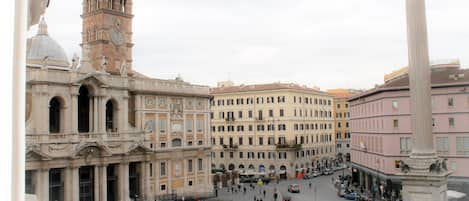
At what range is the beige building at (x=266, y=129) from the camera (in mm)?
→ 42156

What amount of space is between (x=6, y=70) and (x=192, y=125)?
99.8 feet

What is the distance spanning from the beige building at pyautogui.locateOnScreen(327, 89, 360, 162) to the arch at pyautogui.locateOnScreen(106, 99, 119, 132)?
32.0 meters

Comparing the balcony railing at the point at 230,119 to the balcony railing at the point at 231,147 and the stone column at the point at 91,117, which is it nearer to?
the balcony railing at the point at 231,147

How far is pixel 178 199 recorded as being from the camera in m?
28.8

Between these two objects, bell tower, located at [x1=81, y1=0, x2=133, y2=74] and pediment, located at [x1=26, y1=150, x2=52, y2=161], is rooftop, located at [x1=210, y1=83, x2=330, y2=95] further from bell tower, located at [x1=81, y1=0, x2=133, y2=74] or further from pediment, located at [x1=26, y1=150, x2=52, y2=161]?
pediment, located at [x1=26, y1=150, x2=52, y2=161]

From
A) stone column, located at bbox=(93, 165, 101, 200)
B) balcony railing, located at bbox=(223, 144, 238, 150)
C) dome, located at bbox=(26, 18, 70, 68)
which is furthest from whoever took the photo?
balcony railing, located at bbox=(223, 144, 238, 150)

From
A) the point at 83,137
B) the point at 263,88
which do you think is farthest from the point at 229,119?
the point at 83,137

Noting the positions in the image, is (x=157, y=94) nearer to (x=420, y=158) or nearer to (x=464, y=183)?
(x=464, y=183)

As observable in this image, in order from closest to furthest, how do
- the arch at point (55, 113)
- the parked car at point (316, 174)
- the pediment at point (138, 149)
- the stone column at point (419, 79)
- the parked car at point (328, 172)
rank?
the stone column at point (419, 79)
the arch at point (55, 113)
the pediment at point (138, 149)
the parked car at point (316, 174)
the parked car at point (328, 172)

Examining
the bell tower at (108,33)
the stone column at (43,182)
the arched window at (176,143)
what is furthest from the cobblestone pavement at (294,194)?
the stone column at (43,182)

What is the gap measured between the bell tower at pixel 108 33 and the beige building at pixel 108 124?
2.5 inches

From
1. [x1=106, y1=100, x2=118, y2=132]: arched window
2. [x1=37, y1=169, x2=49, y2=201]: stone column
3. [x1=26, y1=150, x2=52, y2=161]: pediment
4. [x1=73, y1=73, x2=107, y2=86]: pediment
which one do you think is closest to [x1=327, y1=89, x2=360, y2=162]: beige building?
[x1=106, y1=100, x2=118, y2=132]: arched window

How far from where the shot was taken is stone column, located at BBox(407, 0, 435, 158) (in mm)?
8430

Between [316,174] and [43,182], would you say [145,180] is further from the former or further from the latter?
[316,174]
